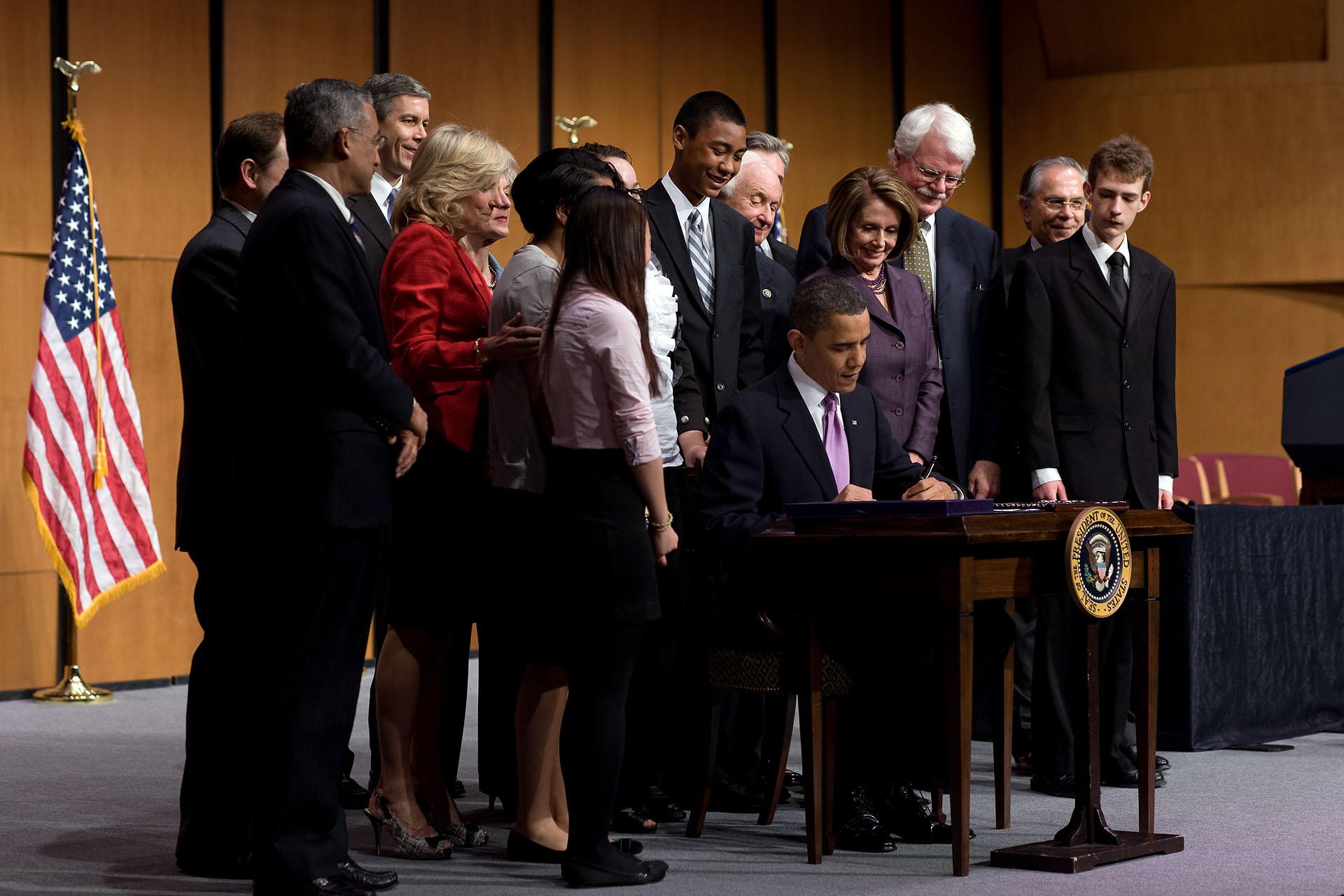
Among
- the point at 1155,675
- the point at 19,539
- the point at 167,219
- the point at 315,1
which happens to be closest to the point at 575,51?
the point at 315,1

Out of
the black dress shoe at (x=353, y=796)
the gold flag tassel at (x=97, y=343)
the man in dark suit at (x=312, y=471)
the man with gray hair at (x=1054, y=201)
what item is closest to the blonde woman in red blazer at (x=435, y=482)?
the man in dark suit at (x=312, y=471)

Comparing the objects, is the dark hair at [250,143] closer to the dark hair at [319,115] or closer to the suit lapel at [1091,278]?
the dark hair at [319,115]

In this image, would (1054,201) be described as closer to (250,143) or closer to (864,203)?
(864,203)

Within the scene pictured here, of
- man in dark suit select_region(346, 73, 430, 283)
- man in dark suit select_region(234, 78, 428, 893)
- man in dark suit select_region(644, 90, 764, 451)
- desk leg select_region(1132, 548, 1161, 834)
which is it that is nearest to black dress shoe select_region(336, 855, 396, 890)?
man in dark suit select_region(234, 78, 428, 893)

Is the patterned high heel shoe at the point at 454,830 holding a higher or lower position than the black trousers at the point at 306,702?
lower

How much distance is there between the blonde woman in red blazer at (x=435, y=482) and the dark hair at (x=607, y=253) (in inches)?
8.7

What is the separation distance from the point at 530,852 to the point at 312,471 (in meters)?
0.99

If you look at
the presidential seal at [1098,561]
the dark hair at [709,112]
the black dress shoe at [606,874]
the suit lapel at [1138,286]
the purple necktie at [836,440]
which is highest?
the dark hair at [709,112]

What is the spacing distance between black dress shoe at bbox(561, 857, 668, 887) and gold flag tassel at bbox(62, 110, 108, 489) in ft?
12.5

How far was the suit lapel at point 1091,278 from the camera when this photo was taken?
453 cm

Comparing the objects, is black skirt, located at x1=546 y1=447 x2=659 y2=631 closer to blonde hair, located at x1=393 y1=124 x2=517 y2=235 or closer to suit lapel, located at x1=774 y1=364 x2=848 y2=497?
suit lapel, located at x1=774 y1=364 x2=848 y2=497

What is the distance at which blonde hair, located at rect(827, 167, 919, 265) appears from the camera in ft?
14.0

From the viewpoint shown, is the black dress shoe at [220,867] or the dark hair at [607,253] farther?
the black dress shoe at [220,867]

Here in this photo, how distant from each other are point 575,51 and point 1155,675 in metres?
5.53
